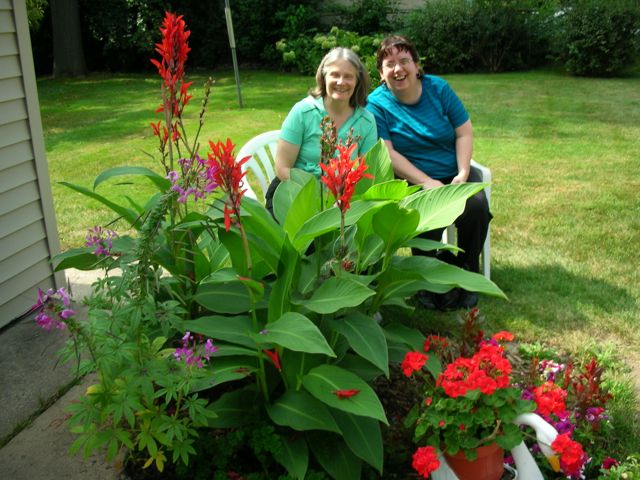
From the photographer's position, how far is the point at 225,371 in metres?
2.27

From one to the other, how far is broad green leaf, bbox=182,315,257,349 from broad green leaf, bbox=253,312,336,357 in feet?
0.50

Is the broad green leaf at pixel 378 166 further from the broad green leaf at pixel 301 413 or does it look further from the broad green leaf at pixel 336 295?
the broad green leaf at pixel 301 413

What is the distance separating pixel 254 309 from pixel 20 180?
1.87 meters

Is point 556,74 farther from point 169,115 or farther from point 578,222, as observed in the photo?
point 169,115

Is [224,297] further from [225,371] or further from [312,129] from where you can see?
[312,129]

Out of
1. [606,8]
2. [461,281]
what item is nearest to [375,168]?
→ [461,281]

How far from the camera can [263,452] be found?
90.5 inches

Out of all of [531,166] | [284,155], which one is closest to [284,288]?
[284,155]

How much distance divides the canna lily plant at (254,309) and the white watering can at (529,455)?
21 cm

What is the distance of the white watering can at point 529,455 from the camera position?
207 cm

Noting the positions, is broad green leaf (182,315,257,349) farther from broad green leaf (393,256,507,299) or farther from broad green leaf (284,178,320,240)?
broad green leaf (393,256,507,299)

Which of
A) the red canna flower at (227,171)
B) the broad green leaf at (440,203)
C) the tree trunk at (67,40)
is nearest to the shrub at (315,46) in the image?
the tree trunk at (67,40)

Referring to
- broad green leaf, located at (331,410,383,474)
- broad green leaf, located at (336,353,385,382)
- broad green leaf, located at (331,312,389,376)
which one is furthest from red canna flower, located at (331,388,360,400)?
broad green leaf, located at (336,353,385,382)

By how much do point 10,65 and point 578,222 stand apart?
3.73m
